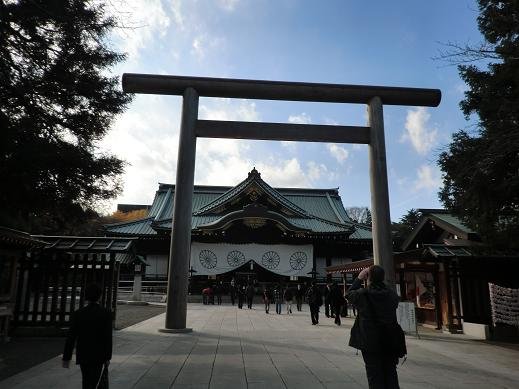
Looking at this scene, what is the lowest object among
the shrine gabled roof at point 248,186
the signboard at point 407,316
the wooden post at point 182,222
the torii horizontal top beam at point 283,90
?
the signboard at point 407,316

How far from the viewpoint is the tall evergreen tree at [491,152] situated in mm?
8805

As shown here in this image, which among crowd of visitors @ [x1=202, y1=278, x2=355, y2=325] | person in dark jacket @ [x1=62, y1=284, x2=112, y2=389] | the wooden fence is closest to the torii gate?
the wooden fence

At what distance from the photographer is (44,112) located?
919cm

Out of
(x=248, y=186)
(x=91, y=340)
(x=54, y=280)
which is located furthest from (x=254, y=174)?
(x=91, y=340)

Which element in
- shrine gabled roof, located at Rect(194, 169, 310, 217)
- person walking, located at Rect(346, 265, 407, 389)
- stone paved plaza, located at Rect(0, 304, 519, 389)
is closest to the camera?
person walking, located at Rect(346, 265, 407, 389)

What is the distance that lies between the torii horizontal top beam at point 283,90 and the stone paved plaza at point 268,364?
21.2 ft

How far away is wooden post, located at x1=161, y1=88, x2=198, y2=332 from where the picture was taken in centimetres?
1002

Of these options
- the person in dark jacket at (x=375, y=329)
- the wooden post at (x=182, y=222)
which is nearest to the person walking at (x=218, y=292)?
the wooden post at (x=182, y=222)

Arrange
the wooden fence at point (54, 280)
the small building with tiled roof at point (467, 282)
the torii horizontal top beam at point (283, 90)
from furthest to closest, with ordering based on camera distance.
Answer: the small building with tiled roof at point (467, 282), the torii horizontal top beam at point (283, 90), the wooden fence at point (54, 280)

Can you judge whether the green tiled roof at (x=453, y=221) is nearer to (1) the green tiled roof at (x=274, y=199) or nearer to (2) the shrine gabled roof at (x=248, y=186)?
(1) the green tiled roof at (x=274, y=199)

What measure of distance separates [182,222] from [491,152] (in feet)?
23.6

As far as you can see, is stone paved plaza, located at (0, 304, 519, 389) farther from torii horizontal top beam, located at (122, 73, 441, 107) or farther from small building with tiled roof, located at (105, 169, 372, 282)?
small building with tiled roof, located at (105, 169, 372, 282)

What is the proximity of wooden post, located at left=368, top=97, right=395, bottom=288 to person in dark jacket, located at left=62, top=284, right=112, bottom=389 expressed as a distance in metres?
7.72

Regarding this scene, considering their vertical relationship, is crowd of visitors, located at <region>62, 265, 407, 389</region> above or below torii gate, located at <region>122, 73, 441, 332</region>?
below
